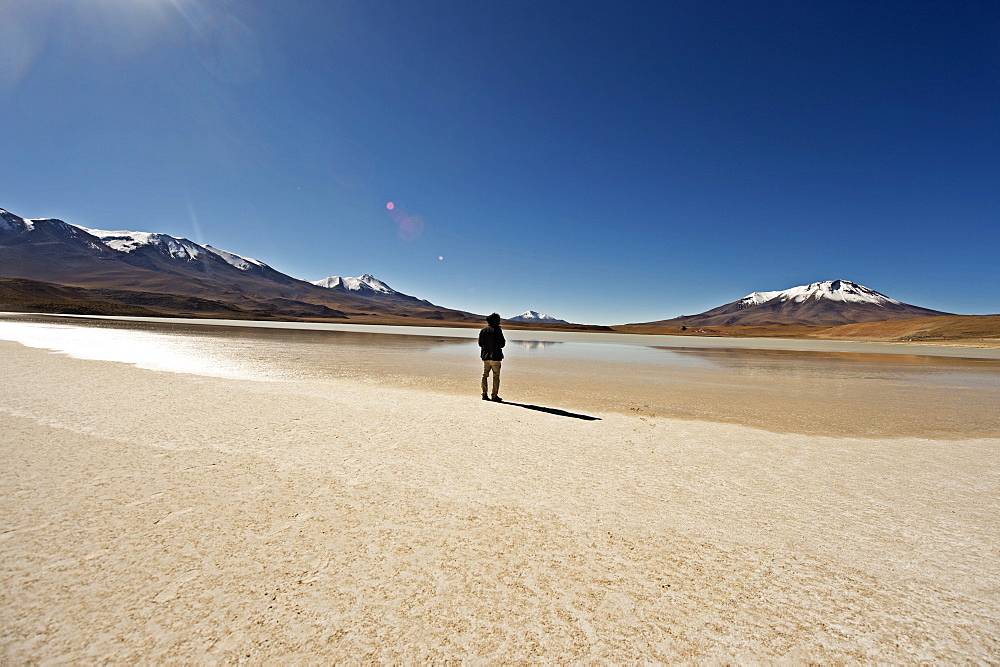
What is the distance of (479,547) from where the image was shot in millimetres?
3512

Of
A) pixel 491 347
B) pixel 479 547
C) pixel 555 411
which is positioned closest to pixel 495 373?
pixel 491 347

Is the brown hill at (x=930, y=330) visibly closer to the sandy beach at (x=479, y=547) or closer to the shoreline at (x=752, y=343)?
the shoreline at (x=752, y=343)

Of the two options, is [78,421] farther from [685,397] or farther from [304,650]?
[685,397]

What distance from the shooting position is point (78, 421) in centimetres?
676

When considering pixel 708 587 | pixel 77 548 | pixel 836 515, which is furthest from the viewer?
pixel 836 515

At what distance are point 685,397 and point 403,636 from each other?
1083cm

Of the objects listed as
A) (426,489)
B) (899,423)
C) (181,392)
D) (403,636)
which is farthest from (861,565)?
(181,392)

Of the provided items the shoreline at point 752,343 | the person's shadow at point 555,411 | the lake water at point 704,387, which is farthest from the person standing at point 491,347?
the shoreline at point 752,343

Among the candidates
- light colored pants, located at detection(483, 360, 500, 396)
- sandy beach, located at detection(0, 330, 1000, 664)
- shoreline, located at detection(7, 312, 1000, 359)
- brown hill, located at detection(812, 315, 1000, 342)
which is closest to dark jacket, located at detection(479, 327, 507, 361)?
light colored pants, located at detection(483, 360, 500, 396)

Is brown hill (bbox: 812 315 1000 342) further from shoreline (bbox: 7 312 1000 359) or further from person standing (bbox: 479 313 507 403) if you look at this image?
person standing (bbox: 479 313 507 403)

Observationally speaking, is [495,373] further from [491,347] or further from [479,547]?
[479,547]

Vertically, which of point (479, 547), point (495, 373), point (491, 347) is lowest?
point (479, 547)

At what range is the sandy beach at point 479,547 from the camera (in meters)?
2.52

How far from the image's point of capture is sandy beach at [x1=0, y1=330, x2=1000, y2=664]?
2.52m
